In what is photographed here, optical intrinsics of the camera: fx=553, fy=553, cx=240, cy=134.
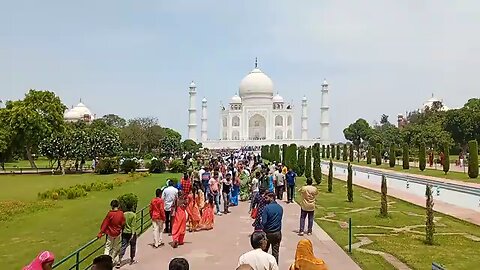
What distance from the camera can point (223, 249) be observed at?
9.87m

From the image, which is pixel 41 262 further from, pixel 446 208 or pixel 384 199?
pixel 446 208

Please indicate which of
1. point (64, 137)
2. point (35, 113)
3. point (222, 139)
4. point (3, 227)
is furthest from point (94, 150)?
point (222, 139)

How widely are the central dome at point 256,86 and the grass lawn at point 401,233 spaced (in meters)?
64.8

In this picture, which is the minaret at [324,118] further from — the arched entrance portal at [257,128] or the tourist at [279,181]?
the tourist at [279,181]

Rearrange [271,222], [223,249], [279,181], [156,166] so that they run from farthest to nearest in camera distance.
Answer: [156,166]
[279,181]
[223,249]
[271,222]

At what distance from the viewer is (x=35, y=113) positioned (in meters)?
38.1

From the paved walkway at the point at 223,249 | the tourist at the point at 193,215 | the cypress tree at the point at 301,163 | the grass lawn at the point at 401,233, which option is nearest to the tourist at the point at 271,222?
the paved walkway at the point at 223,249

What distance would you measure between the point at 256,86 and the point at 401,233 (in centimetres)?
7117

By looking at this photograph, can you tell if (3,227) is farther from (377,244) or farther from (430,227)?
(430,227)

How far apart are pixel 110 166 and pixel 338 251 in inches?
1030

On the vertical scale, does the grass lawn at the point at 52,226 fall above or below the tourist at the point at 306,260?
below

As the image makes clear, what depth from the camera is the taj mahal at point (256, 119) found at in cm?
8038

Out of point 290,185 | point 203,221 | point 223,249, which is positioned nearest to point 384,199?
point 290,185

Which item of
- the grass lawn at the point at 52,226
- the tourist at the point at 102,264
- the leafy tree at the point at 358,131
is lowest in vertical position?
the grass lawn at the point at 52,226
